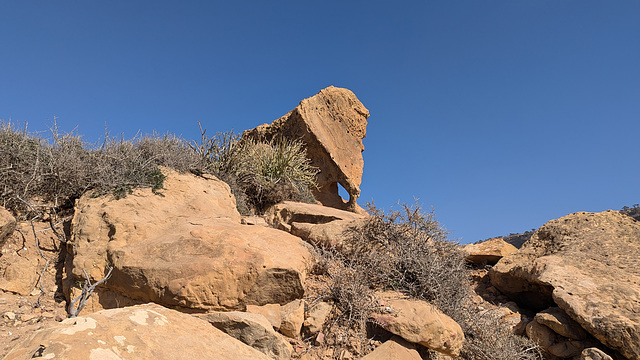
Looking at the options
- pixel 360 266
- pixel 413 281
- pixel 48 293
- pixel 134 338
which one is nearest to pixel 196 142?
pixel 48 293

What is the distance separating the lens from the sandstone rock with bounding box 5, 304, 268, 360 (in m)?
1.80

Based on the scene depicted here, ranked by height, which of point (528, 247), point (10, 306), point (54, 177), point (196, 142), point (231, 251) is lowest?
point (10, 306)

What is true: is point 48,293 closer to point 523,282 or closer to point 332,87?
point 523,282

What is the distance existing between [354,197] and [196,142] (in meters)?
4.28

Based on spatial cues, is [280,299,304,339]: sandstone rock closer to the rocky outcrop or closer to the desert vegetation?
the rocky outcrop

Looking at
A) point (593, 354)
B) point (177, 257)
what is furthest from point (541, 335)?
point (177, 257)

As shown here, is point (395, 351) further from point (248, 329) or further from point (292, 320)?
point (248, 329)

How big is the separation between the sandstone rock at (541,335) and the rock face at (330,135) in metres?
5.41

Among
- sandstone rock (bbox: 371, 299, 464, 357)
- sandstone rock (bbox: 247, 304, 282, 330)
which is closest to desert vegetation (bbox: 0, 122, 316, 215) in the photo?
sandstone rock (bbox: 247, 304, 282, 330)

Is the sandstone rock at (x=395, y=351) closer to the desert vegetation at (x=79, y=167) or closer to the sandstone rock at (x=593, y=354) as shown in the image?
the sandstone rock at (x=593, y=354)

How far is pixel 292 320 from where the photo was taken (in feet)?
13.1

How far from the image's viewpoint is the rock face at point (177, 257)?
13.1 feet

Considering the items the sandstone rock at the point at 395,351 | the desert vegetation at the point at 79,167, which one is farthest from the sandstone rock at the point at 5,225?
the sandstone rock at the point at 395,351

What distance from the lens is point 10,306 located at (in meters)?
4.29
